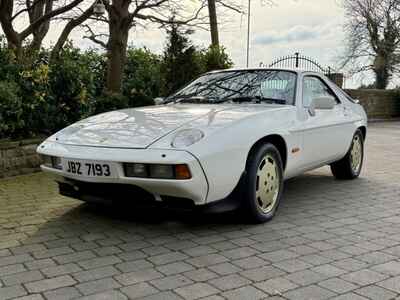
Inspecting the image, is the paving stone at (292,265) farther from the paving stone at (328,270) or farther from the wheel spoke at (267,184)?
the wheel spoke at (267,184)

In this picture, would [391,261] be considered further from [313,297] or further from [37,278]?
[37,278]

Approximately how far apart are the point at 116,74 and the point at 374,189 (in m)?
4.94

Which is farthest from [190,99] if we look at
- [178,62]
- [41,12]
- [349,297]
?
[41,12]

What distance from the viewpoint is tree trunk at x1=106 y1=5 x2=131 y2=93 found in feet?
28.6

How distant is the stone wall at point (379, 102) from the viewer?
1845 cm

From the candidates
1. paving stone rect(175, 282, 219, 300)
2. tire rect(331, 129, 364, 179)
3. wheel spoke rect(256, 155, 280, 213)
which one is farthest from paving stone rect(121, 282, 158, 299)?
tire rect(331, 129, 364, 179)

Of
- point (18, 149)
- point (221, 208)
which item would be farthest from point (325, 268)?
point (18, 149)

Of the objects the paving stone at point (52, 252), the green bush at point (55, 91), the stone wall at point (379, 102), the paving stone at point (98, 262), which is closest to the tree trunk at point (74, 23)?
the green bush at point (55, 91)

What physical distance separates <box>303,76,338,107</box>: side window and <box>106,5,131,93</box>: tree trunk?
417 cm

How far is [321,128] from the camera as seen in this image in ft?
16.7

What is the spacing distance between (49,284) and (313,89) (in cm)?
360

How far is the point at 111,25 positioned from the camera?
9.16 m

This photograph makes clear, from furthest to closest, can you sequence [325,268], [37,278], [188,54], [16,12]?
[16,12]
[188,54]
[325,268]
[37,278]

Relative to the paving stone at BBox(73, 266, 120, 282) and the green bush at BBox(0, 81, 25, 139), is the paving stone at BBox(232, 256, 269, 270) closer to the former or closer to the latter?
Result: the paving stone at BBox(73, 266, 120, 282)
